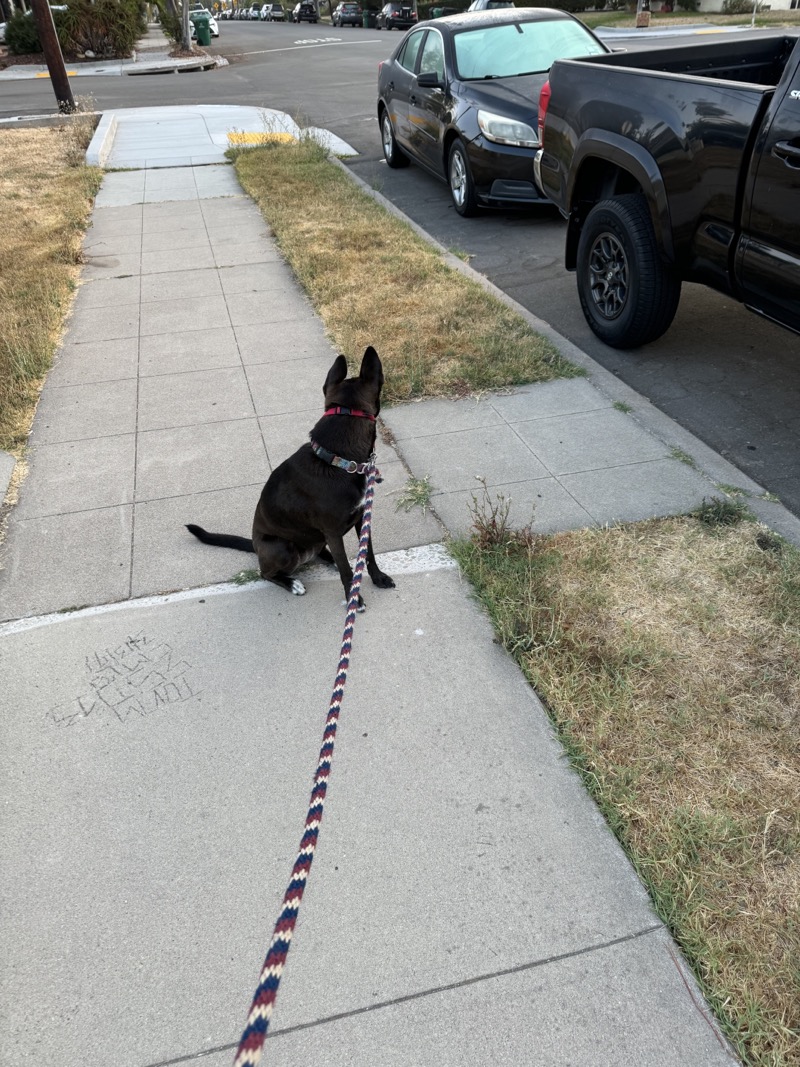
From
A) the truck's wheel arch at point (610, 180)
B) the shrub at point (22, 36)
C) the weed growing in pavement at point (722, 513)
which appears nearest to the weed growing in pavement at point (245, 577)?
A: the weed growing in pavement at point (722, 513)

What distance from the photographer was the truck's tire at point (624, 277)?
4953 millimetres

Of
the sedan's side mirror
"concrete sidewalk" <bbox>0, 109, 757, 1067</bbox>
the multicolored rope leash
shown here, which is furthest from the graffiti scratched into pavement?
the sedan's side mirror

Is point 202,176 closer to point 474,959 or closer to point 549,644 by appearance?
point 549,644

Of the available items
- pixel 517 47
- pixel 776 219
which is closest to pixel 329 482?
pixel 776 219

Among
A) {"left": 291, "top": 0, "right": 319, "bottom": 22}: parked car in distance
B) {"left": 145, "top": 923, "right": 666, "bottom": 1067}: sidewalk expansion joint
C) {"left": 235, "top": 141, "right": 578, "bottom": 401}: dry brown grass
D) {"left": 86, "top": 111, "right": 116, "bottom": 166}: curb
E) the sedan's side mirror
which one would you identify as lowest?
{"left": 145, "top": 923, "right": 666, "bottom": 1067}: sidewalk expansion joint

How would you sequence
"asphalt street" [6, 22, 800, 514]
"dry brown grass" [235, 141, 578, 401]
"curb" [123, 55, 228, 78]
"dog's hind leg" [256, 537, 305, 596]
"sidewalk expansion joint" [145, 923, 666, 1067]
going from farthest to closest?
"curb" [123, 55, 228, 78]
"dry brown grass" [235, 141, 578, 401]
"asphalt street" [6, 22, 800, 514]
"dog's hind leg" [256, 537, 305, 596]
"sidewalk expansion joint" [145, 923, 666, 1067]

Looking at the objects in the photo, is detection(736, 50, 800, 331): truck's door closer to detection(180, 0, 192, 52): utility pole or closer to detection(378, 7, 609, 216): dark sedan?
detection(378, 7, 609, 216): dark sedan

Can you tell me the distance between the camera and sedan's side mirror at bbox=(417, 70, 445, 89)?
8477 millimetres

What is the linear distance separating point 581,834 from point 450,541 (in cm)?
163

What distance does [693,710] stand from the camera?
108 inches

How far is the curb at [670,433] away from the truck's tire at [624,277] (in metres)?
0.31

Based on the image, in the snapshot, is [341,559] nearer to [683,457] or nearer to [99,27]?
[683,457]

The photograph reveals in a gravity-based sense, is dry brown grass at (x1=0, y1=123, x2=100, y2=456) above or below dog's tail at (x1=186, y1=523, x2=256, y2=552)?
above

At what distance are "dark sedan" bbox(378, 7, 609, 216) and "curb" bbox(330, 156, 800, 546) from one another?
1.82 m
